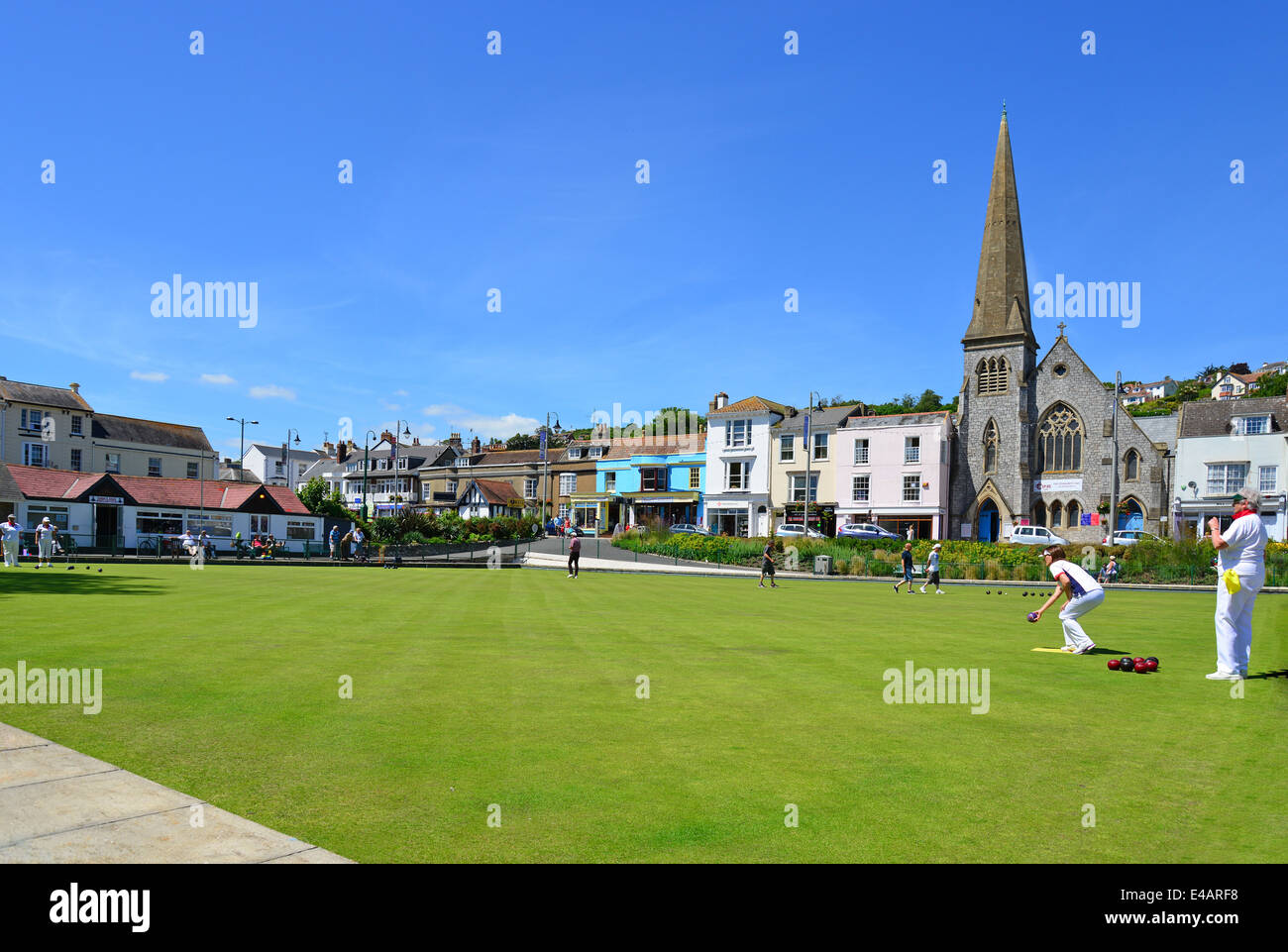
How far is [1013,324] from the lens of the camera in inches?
2498

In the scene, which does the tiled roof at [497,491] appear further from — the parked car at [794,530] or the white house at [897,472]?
the white house at [897,472]

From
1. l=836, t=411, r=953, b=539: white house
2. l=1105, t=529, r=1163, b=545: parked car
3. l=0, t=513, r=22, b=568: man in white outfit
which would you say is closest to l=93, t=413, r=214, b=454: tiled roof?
l=0, t=513, r=22, b=568: man in white outfit

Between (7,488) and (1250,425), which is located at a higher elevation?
(1250,425)

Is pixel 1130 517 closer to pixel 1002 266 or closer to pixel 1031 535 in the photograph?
pixel 1031 535

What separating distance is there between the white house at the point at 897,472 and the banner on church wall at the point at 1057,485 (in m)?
6.44

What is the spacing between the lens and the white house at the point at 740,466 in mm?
69750

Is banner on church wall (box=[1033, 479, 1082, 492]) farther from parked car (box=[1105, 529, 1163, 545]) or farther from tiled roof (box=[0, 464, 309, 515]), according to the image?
tiled roof (box=[0, 464, 309, 515])

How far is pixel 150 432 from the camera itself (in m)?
80.0

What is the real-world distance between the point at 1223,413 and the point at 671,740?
6677 centimetres

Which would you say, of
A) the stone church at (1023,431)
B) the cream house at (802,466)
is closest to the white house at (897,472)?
the cream house at (802,466)

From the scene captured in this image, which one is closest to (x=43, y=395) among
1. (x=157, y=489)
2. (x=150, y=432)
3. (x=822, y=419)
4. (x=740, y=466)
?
(x=150, y=432)
